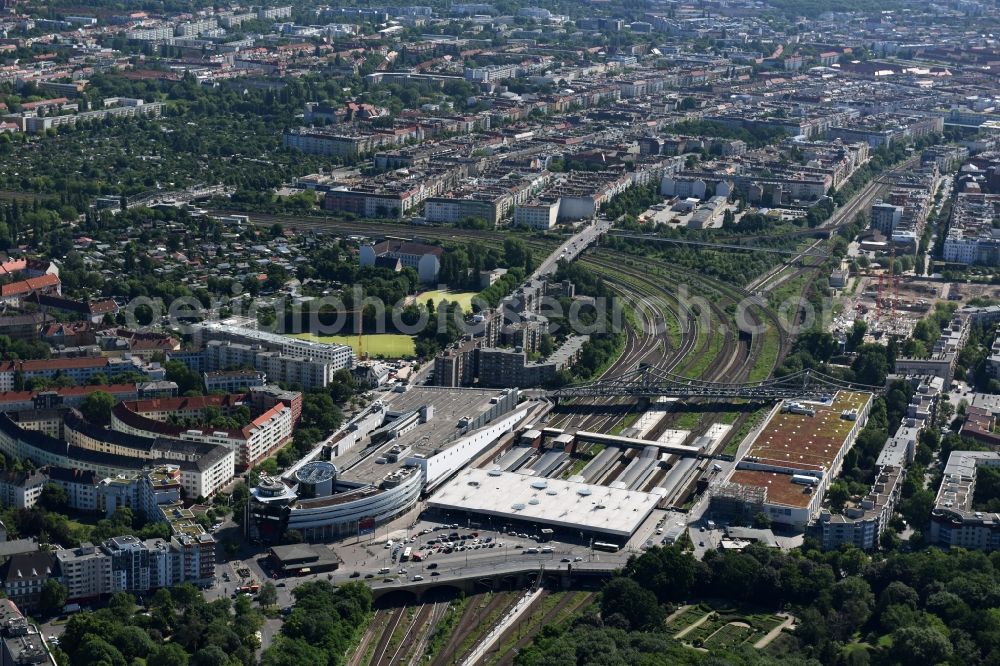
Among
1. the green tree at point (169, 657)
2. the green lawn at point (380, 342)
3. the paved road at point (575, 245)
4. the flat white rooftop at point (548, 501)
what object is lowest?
the paved road at point (575, 245)

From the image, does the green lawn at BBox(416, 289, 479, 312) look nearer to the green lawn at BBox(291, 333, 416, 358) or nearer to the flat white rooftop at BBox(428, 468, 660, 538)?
the green lawn at BBox(291, 333, 416, 358)

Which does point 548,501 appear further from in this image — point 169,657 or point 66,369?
point 66,369

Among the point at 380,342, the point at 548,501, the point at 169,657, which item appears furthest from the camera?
the point at 380,342

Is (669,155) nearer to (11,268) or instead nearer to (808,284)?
(808,284)

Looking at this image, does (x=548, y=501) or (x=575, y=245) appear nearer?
(x=548, y=501)

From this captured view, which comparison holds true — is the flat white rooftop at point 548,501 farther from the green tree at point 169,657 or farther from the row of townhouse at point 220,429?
the green tree at point 169,657

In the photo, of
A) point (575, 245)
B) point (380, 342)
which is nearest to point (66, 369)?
point (380, 342)

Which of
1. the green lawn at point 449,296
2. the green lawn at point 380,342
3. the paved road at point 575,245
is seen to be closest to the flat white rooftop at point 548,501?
the green lawn at point 380,342
